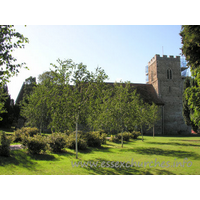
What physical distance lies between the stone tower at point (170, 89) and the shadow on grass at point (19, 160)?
32404 mm

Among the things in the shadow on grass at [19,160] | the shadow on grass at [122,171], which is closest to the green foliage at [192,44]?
the shadow on grass at [122,171]

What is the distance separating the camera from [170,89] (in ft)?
127

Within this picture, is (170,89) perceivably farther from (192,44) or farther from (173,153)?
(173,153)

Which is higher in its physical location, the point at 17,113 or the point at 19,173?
the point at 17,113

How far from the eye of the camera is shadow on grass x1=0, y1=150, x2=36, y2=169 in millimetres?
8150

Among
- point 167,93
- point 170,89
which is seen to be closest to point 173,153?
point 167,93

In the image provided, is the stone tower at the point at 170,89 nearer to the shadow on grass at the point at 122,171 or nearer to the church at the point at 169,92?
the church at the point at 169,92

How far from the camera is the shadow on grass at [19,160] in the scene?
815cm

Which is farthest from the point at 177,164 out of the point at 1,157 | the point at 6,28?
the point at 6,28

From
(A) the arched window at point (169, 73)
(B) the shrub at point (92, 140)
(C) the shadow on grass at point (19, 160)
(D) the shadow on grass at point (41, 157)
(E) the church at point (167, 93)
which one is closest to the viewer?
(C) the shadow on grass at point (19, 160)

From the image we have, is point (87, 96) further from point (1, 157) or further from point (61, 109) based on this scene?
point (1, 157)

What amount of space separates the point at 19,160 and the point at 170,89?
3664 centimetres

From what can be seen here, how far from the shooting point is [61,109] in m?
9.90

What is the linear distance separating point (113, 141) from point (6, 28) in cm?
1487
